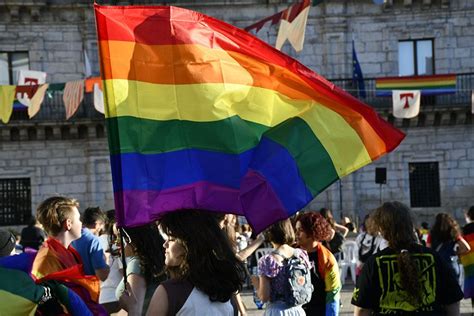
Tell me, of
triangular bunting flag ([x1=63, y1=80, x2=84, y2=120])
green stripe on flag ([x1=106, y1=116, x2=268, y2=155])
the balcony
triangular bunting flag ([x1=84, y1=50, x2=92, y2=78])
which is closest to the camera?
green stripe on flag ([x1=106, y1=116, x2=268, y2=155])

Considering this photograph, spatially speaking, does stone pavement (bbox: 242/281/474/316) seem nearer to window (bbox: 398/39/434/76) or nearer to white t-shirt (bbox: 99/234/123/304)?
white t-shirt (bbox: 99/234/123/304)

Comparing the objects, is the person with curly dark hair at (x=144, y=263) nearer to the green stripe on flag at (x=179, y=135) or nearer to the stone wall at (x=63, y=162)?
the green stripe on flag at (x=179, y=135)

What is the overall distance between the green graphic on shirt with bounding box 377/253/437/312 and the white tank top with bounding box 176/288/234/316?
1.44 meters

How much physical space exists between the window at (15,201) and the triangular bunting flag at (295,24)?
1128 cm

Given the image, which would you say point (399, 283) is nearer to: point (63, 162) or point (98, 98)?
point (98, 98)

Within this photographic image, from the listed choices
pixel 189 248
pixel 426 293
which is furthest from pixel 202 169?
pixel 426 293

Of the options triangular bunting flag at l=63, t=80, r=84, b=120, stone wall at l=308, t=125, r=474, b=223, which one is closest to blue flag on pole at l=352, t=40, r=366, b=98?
stone wall at l=308, t=125, r=474, b=223

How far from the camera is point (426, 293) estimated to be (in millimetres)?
5539

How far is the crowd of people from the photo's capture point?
4.45m

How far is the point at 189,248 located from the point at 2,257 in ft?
3.56

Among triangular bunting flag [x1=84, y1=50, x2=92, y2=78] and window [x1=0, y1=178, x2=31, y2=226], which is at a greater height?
triangular bunting flag [x1=84, y1=50, x2=92, y2=78]

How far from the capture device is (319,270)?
807cm

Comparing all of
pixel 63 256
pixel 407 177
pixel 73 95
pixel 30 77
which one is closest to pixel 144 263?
pixel 63 256

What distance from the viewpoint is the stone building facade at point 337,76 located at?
99.5 ft
